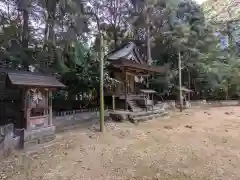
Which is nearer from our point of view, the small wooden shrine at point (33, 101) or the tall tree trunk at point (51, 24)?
the small wooden shrine at point (33, 101)

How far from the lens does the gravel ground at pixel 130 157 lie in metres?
5.44

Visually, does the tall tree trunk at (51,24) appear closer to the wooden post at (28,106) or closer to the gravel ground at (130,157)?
the wooden post at (28,106)

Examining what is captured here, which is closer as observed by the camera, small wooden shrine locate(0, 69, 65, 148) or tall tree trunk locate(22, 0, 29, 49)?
small wooden shrine locate(0, 69, 65, 148)

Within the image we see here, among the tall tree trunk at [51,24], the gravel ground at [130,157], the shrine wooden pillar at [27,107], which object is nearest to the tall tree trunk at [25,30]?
the tall tree trunk at [51,24]

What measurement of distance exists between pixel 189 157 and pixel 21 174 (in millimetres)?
4625

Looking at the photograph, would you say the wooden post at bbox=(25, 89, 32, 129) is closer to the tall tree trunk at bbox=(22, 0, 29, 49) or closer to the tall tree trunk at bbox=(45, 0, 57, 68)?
the tall tree trunk at bbox=(45, 0, 57, 68)

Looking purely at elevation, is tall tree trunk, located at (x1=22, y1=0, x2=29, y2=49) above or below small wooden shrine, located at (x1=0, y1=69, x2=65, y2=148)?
above

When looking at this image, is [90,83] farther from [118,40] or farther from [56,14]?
[118,40]

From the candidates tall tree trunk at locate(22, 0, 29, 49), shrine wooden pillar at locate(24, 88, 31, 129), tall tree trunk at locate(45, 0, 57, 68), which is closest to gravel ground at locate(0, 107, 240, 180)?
shrine wooden pillar at locate(24, 88, 31, 129)

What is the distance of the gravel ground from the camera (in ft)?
17.8

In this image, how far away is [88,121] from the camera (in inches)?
480

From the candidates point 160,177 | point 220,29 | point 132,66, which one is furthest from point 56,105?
point 220,29

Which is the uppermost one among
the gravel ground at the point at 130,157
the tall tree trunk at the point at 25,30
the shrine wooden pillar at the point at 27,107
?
the tall tree trunk at the point at 25,30

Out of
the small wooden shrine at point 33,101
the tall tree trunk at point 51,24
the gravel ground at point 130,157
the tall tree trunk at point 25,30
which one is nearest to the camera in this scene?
the gravel ground at point 130,157
